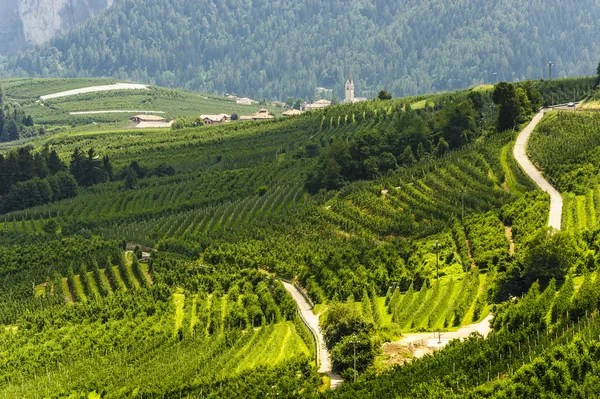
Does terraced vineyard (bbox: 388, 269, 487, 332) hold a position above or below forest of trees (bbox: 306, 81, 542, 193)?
below

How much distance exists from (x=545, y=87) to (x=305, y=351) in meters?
90.4

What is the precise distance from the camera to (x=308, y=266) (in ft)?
335

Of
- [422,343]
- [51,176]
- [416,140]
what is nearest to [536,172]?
[416,140]

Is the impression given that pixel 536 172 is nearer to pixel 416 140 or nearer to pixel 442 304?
pixel 416 140

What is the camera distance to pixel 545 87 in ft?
520

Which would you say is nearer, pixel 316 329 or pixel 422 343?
pixel 422 343

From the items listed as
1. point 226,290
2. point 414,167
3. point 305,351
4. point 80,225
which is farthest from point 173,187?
point 305,351

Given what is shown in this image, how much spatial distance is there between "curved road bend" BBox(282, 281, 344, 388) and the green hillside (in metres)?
0.86

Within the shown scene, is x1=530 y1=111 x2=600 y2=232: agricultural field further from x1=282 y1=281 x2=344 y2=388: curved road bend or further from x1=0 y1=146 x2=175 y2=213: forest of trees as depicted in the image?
x1=0 y1=146 x2=175 y2=213: forest of trees

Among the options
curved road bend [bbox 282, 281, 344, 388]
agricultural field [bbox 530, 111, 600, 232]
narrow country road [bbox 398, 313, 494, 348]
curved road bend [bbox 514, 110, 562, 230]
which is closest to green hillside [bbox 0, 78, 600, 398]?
agricultural field [bbox 530, 111, 600, 232]

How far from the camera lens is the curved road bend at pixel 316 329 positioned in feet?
249

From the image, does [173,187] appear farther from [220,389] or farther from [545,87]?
[220,389]

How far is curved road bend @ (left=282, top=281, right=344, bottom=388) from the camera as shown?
75938 mm

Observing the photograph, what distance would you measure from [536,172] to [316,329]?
42196mm
